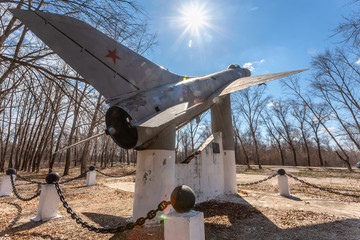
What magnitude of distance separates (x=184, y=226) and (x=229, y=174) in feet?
22.3

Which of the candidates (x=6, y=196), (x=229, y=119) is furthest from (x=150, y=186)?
(x=6, y=196)

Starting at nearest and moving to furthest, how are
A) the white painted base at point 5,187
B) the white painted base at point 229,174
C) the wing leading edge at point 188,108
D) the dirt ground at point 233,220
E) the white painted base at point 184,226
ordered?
the white painted base at point 184,226, the wing leading edge at point 188,108, the dirt ground at point 233,220, the white painted base at point 5,187, the white painted base at point 229,174

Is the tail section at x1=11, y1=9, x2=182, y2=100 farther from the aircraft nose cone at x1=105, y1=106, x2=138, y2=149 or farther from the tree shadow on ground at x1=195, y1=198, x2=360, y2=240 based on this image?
the tree shadow on ground at x1=195, y1=198, x2=360, y2=240

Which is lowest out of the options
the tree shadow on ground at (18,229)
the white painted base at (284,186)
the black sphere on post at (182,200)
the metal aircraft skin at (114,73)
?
the tree shadow on ground at (18,229)

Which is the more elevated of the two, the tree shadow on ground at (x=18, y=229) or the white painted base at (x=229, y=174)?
the white painted base at (x=229, y=174)

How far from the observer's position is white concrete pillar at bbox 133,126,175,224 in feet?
14.1

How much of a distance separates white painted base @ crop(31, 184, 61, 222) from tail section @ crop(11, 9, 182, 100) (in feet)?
10.7

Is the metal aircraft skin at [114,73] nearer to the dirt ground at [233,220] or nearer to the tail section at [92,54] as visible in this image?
the tail section at [92,54]

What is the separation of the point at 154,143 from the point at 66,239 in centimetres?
268

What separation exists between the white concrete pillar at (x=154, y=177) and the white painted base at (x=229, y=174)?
4585 mm

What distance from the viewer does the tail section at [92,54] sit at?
376cm

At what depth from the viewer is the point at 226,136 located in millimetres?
8773

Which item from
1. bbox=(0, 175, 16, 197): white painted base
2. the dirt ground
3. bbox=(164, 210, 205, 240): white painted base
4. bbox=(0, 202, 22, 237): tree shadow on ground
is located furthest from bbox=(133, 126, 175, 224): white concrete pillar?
bbox=(0, 175, 16, 197): white painted base

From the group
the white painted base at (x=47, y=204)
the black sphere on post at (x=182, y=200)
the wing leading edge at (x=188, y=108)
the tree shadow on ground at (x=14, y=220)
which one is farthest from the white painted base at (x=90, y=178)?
the black sphere on post at (x=182, y=200)
